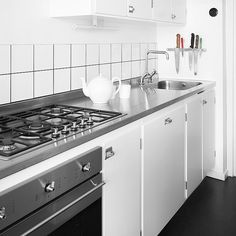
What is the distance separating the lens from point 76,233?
4.53 ft

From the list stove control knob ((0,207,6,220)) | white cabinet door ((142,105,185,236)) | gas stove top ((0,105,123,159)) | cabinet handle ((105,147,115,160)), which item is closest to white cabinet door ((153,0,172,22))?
white cabinet door ((142,105,185,236))

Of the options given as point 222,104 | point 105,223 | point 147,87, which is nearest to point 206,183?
point 222,104

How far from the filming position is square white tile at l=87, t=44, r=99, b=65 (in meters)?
2.44

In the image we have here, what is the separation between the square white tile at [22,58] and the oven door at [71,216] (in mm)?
786

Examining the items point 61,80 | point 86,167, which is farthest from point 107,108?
point 86,167

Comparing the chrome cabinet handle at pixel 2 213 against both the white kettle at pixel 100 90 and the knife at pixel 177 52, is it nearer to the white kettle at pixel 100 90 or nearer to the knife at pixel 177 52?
the white kettle at pixel 100 90

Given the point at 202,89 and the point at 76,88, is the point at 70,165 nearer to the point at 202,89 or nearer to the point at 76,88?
the point at 76,88

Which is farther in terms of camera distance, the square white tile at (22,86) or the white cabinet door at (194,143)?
the white cabinet door at (194,143)

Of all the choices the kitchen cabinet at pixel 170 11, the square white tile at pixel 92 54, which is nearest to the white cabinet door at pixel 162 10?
the kitchen cabinet at pixel 170 11

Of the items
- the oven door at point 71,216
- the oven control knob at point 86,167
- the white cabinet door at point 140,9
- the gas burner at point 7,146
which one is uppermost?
the white cabinet door at point 140,9

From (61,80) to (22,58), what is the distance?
35 centimetres

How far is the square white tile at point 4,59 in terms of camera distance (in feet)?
5.93

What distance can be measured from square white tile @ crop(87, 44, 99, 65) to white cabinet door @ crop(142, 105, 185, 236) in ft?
2.14

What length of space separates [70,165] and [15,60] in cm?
82
